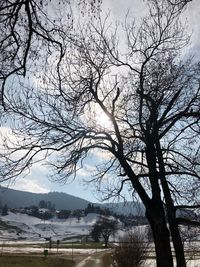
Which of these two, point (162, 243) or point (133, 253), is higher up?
point (133, 253)

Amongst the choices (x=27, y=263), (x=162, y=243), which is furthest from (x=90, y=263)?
(x=162, y=243)

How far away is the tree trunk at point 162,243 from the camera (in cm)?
1162

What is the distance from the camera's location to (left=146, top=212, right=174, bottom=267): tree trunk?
11.6 m

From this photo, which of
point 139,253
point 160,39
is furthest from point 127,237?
point 160,39

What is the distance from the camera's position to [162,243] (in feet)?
38.2

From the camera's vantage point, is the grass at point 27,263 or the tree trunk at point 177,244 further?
the grass at point 27,263

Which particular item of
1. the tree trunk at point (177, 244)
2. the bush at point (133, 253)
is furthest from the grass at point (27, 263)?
the tree trunk at point (177, 244)

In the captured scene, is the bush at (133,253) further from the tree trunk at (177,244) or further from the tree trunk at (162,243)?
the tree trunk at (162,243)

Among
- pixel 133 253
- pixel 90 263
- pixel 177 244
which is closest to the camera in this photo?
pixel 177 244

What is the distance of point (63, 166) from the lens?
44.2ft

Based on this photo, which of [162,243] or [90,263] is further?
[90,263]

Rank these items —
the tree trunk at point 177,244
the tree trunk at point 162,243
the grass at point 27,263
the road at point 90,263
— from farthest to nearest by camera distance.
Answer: the road at point 90,263, the grass at point 27,263, the tree trunk at point 177,244, the tree trunk at point 162,243

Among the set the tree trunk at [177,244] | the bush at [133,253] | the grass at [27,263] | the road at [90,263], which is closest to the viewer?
the tree trunk at [177,244]

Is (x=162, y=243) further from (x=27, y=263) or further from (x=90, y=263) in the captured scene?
(x=90, y=263)
